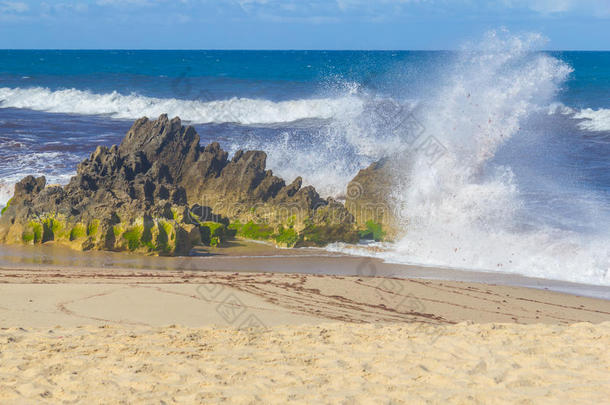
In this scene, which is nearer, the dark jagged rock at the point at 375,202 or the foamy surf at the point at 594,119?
the dark jagged rock at the point at 375,202

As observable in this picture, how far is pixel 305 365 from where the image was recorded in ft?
17.3

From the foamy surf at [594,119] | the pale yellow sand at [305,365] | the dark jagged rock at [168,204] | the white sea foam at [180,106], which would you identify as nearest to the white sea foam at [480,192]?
the dark jagged rock at [168,204]

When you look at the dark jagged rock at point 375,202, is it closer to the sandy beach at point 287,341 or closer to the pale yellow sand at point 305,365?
the sandy beach at point 287,341

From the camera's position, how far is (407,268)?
1030 cm

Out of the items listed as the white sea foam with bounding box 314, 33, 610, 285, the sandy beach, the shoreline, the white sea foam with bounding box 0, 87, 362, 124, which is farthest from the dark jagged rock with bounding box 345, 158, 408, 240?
the white sea foam with bounding box 0, 87, 362, 124

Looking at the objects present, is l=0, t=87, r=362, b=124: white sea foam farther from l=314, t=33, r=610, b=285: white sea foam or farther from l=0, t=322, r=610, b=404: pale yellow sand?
l=0, t=322, r=610, b=404: pale yellow sand

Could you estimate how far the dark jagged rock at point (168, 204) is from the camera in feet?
35.3

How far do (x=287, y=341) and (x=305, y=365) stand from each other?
702 mm

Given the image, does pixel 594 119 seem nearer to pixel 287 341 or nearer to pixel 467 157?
pixel 467 157

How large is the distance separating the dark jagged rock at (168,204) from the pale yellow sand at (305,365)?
4557 mm

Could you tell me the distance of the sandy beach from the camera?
477cm

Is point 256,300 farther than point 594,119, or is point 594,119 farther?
point 594,119

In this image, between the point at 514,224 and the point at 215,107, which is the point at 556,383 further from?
the point at 215,107

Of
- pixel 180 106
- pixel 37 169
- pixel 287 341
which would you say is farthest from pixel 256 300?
pixel 180 106
